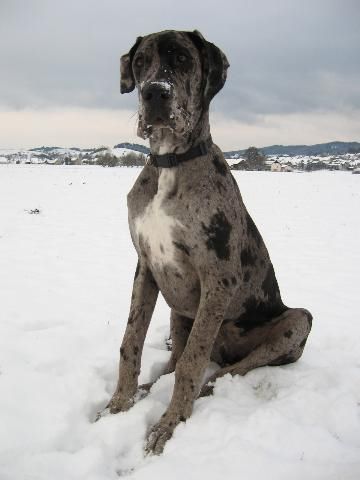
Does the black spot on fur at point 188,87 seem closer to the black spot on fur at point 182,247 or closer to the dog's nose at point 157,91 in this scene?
the dog's nose at point 157,91

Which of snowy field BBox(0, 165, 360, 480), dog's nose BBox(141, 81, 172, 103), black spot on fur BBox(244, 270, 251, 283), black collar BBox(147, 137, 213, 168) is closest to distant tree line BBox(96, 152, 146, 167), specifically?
snowy field BBox(0, 165, 360, 480)

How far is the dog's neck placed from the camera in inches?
130

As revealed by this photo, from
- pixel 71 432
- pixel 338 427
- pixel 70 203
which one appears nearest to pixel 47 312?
pixel 71 432

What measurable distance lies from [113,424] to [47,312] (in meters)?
2.53

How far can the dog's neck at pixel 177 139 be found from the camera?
3305 millimetres

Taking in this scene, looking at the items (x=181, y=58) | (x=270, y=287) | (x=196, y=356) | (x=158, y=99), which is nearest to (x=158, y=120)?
(x=158, y=99)

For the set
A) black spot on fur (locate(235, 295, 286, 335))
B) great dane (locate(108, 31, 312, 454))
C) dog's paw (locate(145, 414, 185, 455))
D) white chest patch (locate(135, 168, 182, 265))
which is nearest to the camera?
dog's paw (locate(145, 414, 185, 455))

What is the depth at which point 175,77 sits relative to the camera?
10.3 ft

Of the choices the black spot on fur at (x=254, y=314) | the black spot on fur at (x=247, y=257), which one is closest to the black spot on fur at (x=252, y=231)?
the black spot on fur at (x=247, y=257)

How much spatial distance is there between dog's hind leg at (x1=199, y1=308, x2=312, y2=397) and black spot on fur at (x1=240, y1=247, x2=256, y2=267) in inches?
22.6

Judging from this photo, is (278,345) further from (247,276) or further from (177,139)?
(177,139)

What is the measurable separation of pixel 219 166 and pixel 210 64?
749mm

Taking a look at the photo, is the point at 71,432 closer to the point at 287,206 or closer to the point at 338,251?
the point at 338,251

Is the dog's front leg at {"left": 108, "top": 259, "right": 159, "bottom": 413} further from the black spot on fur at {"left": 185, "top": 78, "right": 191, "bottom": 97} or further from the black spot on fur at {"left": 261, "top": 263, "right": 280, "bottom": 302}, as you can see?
the black spot on fur at {"left": 185, "top": 78, "right": 191, "bottom": 97}
